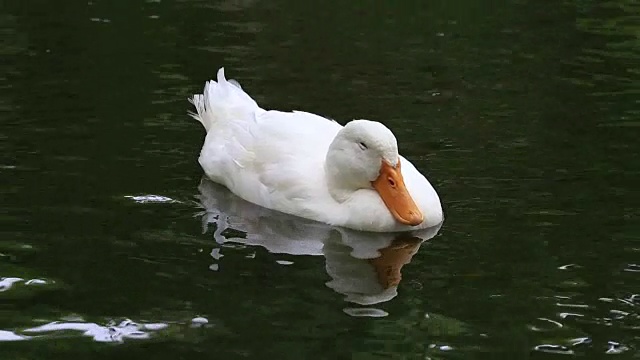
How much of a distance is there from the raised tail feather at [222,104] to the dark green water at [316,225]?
352 mm

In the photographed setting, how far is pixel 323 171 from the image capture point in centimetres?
890

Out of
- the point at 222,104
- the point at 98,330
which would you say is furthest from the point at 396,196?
the point at 98,330

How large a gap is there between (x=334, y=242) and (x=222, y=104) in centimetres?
268

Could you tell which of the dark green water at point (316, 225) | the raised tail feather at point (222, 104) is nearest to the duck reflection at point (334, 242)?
the dark green water at point (316, 225)

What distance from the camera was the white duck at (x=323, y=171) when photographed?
8469 mm

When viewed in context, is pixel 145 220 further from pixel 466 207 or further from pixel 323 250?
pixel 466 207

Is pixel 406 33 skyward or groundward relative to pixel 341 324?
skyward

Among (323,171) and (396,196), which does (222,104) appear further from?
(396,196)

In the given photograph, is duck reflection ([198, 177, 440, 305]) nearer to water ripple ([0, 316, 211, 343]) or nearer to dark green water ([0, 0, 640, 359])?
dark green water ([0, 0, 640, 359])

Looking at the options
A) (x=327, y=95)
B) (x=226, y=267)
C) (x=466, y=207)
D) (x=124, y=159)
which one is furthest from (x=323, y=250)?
(x=327, y=95)

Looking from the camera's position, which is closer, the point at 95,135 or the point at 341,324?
the point at 341,324

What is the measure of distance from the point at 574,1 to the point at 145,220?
40.6 feet

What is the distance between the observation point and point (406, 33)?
16406mm

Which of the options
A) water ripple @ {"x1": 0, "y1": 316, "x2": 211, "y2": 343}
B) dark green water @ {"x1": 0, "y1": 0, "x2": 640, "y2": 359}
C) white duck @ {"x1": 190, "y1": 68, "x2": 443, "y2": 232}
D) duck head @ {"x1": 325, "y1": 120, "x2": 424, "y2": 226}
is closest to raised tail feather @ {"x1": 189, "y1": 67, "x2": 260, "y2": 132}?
white duck @ {"x1": 190, "y1": 68, "x2": 443, "y2": 232}
